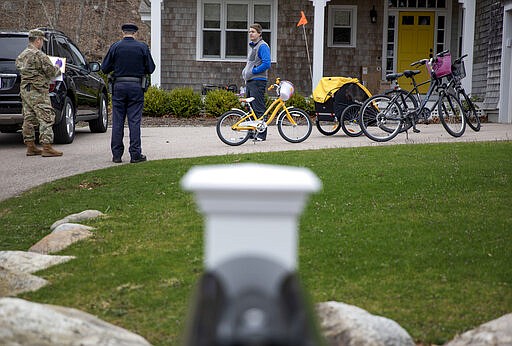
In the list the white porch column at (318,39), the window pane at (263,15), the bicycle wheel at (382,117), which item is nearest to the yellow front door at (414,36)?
the white porch column at (318,39)

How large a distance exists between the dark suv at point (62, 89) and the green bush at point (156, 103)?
11.0 feet

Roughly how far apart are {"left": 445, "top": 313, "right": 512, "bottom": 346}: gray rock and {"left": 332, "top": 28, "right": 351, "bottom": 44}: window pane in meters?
20.6

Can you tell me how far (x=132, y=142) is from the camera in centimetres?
1162

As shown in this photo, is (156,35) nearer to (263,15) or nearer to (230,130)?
(263,15)

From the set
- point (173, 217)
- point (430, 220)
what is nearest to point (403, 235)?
point (430, 220)

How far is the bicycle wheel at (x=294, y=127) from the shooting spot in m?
14.0

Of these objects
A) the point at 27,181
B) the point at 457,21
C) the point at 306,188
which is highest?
the point at 457,21

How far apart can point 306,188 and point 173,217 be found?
20.4 ft

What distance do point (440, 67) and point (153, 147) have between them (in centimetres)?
523

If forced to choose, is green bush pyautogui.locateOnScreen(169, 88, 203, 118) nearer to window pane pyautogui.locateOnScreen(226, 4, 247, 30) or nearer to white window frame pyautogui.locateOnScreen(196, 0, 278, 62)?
white window frame pyautogui.locateOnScreen(196, 0, 278, 62)

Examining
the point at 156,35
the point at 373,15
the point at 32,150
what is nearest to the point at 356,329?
the point at 32,150

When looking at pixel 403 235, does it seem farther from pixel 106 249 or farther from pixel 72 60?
pixel 72 60

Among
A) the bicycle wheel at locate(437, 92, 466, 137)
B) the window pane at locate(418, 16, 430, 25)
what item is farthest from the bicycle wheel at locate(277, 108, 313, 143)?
the window pane at locate(418, 16, 430, 25)

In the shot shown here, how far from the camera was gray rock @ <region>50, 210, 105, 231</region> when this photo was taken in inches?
297
